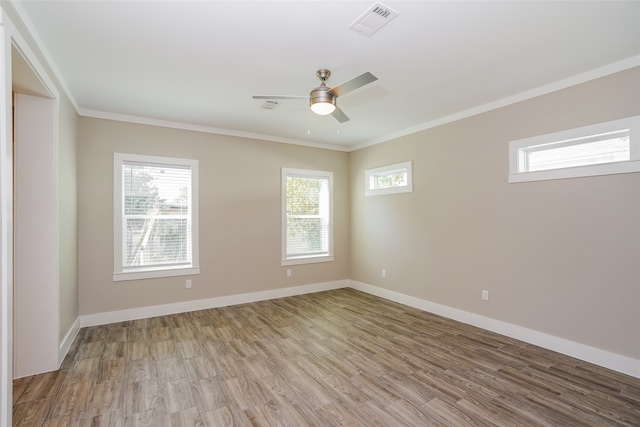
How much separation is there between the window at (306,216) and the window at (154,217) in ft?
5.05

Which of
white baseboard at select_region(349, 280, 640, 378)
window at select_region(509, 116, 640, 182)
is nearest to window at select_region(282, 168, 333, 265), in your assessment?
white baseboard at select_region(349, 280, 640, 378)

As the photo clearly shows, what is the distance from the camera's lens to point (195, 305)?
4.56 metres

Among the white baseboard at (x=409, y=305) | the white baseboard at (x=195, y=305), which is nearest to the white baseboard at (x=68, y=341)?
the white baseboard at (x=409, y=305)

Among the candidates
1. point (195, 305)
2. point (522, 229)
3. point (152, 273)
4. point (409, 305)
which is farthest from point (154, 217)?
point (522, 229)

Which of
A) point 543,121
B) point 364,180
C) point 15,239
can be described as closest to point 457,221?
point 543,121

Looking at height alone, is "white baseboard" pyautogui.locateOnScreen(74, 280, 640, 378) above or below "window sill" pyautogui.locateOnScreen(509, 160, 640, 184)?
below

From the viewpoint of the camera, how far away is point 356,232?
5.92m

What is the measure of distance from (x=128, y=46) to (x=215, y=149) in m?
2.30

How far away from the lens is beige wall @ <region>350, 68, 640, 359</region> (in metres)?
2.77

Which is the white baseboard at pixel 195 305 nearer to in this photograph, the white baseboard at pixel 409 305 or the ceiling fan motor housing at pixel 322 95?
the white baseboard at pixel 409 305

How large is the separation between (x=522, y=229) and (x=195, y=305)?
4.46m

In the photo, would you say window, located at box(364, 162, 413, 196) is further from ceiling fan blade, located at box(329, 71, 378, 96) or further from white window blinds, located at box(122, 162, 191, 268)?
white window blinds, located at box(122, 162, 191, 268)

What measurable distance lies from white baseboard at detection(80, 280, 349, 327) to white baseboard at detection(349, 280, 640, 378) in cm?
161

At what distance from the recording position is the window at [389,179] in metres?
4.87
